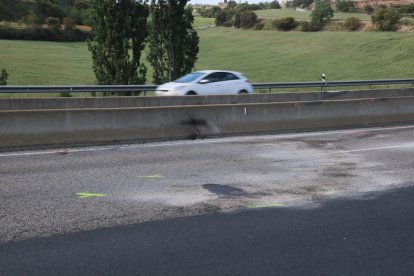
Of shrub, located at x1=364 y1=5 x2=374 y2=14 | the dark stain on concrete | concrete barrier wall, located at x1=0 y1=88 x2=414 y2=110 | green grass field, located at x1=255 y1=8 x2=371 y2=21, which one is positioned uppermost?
shrub, located at x1=364 y1=5 x2=374 y2=14

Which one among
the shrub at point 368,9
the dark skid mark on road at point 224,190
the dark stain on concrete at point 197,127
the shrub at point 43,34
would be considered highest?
the shrub at point 368,9

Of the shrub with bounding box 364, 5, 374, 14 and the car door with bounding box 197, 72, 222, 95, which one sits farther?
the shrub with bounding box 364, 5, 374, 14

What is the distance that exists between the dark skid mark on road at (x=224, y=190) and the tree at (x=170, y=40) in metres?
23.2

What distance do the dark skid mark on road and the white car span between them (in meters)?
14.0

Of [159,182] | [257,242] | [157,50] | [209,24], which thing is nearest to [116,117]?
[159,182]

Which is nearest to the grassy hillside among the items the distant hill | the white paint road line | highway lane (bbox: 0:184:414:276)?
the distant hill

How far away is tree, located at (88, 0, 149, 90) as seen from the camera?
28172 mm

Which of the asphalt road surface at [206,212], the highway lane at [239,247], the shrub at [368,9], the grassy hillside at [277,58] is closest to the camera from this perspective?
the highway lane at [239,247]

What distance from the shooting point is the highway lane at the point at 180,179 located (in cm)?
743

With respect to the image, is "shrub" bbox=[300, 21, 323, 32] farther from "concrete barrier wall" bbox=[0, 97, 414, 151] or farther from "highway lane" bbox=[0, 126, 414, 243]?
"highway lane" bbox=[0, 126, 414, 243]

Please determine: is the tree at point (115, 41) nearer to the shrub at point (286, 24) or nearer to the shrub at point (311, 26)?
the shrub at point (311, 26)

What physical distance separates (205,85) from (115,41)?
6855 mm

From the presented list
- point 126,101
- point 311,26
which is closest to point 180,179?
point 126,101

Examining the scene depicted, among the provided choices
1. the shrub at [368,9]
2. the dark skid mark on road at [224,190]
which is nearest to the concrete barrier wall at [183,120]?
the dark skid mark on road at [224,190]
